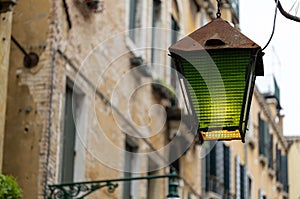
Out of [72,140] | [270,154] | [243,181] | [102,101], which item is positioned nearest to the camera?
[72,140]

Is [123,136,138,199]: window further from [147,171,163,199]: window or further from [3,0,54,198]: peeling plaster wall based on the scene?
[3,0,54,198]: peeling plaster wall

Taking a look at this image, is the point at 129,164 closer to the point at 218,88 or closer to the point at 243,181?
the point at 218,88

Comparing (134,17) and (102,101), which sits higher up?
(134,17)

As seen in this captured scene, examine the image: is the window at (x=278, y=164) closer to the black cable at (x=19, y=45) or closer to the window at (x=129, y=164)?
the window at (x=129, y=164)

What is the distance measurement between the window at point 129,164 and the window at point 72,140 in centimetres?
215

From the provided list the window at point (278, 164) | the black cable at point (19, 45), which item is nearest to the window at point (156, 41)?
the black cable at point (19, 45)

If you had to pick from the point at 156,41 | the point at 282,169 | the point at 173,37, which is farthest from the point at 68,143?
the point at 282,169

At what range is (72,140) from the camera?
13328 mm

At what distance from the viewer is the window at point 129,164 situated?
15688 mm

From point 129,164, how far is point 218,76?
10.3 meters

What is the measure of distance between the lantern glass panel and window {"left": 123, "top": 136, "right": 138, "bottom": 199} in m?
9.58

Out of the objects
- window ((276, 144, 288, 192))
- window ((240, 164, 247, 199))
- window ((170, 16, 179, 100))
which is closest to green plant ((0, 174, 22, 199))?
window ((170, 16, 179, 100))

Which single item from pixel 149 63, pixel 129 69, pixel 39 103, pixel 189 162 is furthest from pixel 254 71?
pixel 189 162

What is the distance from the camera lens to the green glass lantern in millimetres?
5836
